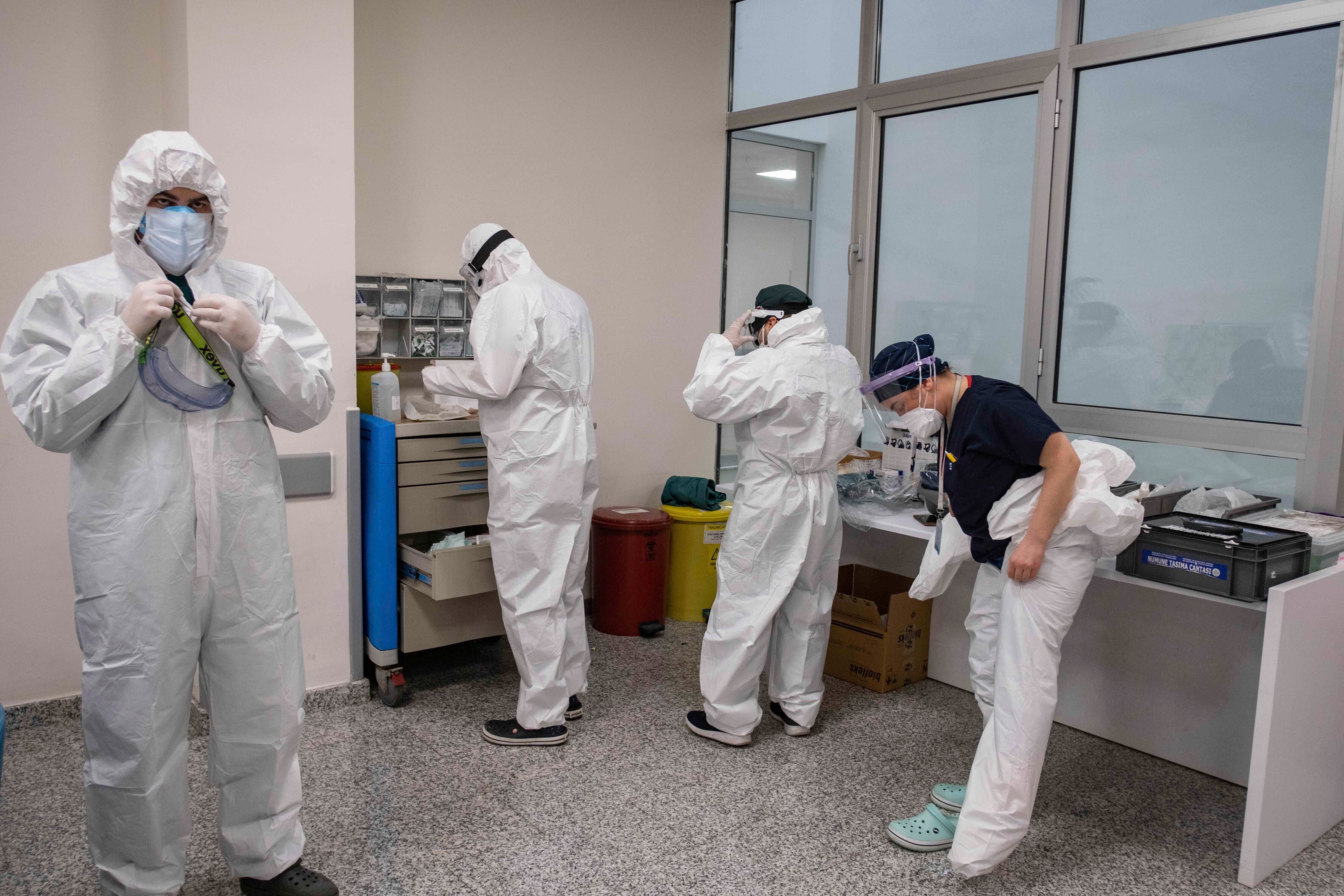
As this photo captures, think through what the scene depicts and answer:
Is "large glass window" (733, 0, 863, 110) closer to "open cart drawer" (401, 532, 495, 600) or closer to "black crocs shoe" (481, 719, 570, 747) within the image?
"open cart drawer" (401, 532, 495, 600)

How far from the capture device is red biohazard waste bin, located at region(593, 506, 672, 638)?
12.9 ft

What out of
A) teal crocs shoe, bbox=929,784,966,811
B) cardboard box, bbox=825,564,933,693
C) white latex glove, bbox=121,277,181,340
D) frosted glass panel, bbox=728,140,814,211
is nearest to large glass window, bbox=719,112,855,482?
frosted glass panel, bbox=728,140,814,211

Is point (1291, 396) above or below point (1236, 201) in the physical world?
below

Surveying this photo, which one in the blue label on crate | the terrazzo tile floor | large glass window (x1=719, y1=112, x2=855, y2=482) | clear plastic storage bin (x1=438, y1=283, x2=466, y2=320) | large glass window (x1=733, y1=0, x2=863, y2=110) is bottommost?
the terrazzo tile floor

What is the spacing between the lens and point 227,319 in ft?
5.81

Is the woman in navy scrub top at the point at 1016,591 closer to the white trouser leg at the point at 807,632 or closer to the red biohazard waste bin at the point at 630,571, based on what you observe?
the white trouser leg at the point at 807,632

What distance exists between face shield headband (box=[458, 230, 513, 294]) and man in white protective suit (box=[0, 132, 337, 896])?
1.07 m

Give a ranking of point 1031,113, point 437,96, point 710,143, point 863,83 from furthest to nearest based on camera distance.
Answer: point 710,143
point 863,83
point 437,96
point 1031,113

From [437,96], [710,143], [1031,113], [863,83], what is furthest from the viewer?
[710,143]

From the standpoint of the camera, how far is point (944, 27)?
12.1 feet

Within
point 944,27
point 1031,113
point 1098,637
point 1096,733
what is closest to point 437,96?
point 944,27

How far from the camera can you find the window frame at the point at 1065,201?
273cm

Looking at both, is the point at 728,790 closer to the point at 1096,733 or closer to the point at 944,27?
the point at 1096,733

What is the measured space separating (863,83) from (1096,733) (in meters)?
2.72
